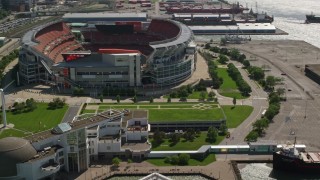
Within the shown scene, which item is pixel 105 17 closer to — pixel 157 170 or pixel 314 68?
pixel 314 68

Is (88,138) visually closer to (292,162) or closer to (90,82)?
(292,162)

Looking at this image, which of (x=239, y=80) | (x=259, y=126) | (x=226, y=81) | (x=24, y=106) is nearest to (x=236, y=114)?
(x=259, y=126)

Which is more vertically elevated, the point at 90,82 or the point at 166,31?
the point at 166,31

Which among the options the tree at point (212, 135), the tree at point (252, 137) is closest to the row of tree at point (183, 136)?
the tree at point (212, 135)

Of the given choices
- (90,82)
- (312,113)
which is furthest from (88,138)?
(312,113)

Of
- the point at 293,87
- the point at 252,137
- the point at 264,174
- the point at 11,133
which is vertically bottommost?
the point at 264,174

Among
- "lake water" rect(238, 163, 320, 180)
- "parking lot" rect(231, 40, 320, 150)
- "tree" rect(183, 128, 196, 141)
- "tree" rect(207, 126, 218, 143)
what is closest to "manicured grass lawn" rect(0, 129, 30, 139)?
"tree" rect(183, 128, 196, 141)
